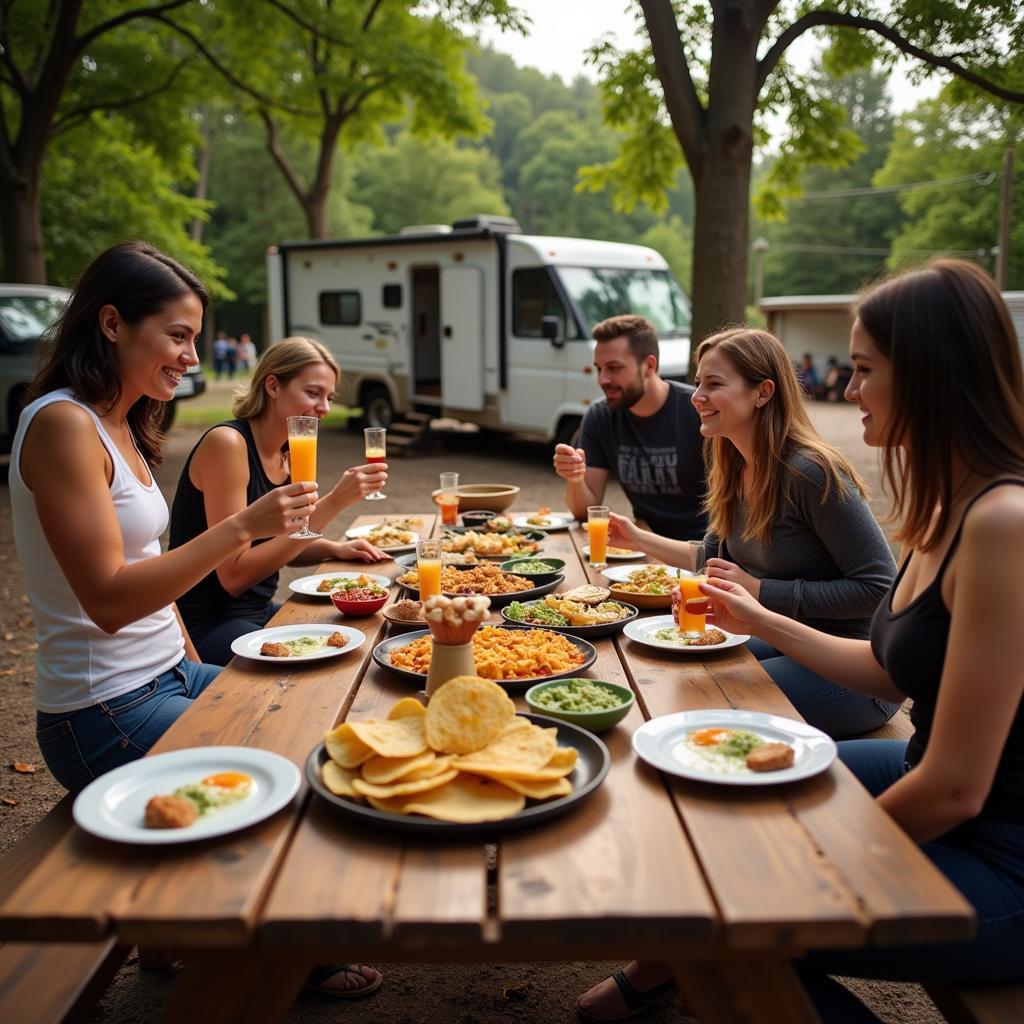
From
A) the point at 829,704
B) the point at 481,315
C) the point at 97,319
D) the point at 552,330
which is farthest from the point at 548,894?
the point at 481,315

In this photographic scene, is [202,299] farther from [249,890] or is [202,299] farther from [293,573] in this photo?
[293,573]

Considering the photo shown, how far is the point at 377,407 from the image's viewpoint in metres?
15.2

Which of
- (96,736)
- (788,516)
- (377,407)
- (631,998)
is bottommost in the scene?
(631,998)

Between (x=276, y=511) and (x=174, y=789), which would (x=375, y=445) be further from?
(x=174, y=789)

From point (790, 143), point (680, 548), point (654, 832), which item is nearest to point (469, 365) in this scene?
point (790, 143)

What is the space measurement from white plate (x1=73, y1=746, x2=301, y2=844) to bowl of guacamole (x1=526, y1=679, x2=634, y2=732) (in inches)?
22.5

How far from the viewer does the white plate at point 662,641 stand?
263 centimetres

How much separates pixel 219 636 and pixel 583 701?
5.81 ft

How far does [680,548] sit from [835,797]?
1.87 m

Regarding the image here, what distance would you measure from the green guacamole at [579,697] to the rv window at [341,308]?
1313cm

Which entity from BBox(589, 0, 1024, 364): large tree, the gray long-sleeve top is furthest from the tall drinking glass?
BBox(589, 0, 1024, 364): large tree

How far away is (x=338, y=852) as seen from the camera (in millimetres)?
1573

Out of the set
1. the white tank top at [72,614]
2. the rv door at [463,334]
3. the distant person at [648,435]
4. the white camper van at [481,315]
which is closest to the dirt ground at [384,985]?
the white tank top at [72,614]

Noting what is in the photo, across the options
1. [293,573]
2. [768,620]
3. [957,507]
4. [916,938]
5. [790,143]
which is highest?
[790,143]
